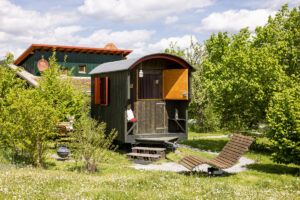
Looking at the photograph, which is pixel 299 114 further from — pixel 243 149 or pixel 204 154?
pixel 204 154

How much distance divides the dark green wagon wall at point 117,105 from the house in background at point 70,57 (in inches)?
501

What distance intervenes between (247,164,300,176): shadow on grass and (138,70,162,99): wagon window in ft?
16.4

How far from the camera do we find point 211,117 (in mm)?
23125

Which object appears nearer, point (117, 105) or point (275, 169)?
point (275, 169)

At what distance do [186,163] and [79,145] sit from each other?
3.21 m

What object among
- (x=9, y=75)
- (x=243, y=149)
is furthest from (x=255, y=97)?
(x=9, y=75)

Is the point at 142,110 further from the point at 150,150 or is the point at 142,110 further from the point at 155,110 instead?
the point at 150,150

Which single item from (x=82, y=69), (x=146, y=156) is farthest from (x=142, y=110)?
(x=82, y=69)

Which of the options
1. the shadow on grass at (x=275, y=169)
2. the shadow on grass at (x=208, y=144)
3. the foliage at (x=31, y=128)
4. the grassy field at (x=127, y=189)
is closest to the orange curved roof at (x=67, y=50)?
the shadow on grass at (x=208, y=144)

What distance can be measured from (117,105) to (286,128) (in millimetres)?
6576

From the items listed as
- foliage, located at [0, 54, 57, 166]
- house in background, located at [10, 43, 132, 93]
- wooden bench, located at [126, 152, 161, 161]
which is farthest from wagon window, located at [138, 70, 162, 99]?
house in background, located at [10, 43, 132, 93]

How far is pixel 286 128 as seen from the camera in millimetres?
10078

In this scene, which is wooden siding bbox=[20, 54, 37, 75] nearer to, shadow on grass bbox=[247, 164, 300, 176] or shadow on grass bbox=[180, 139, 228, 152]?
shadow on grass bbox=[180, 139, 228, 152]

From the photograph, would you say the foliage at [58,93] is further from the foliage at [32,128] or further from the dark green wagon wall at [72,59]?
the dark green wagon wall at [72,59]
